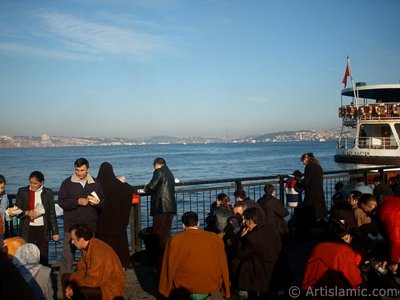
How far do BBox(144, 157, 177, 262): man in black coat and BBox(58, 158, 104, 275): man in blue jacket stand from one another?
1.06 m

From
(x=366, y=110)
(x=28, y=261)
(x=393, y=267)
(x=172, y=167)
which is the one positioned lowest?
(x=172, y=167)

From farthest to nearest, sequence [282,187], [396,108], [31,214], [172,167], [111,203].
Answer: [172,167] < [396,108] < [282,187] < [111,203] < [31,214]

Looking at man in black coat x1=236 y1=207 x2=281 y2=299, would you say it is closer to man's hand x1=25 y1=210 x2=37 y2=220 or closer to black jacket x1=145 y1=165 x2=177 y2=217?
black jacket x1=145 y1=165 x2=177 y2=217

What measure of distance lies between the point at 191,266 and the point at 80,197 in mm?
2215

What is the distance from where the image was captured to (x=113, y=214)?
646 cm

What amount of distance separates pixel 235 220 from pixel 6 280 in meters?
4.14

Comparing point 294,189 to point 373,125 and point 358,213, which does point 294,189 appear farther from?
point 373,125

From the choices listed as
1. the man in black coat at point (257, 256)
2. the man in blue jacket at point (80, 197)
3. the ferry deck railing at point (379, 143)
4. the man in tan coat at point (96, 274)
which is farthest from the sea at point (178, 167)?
the man in tan coat at point (96, 274)

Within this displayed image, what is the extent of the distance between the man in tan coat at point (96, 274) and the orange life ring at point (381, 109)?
25560mm

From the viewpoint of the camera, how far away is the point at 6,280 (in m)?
2.91

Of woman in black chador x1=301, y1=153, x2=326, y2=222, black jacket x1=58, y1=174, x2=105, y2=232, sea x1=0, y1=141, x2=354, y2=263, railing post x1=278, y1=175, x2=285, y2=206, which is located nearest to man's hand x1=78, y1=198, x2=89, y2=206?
black jacket x1=58, y1=174, x2=105, y2=232

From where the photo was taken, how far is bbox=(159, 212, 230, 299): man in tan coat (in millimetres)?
4629

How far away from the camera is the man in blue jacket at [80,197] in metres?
6.05

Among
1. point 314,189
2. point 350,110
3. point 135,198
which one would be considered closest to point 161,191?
point 135,198
